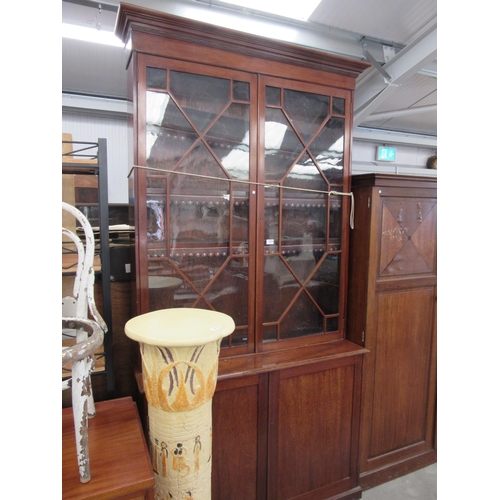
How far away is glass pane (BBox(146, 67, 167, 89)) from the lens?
4.47 feet

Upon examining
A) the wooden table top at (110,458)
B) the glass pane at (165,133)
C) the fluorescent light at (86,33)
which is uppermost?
the fluorescent light at (86,33)

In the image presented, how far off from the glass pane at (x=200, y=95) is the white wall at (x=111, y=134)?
95.7 inches

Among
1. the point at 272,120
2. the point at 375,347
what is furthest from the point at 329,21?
the point at 375,347

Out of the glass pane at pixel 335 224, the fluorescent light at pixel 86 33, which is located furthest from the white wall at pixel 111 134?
the glass pane at pixel 335 224

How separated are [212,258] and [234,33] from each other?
0.97 metres

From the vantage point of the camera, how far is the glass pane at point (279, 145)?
1.62m

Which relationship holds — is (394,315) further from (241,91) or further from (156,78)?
(156,78)

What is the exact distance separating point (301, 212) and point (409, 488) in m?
1.67

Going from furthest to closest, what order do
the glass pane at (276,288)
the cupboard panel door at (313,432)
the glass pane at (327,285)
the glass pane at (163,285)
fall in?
the glass pane at (327,285) → the glass pane at (276,288) → the cupboard panel door at (313,432) → the glass pane at (163,285)

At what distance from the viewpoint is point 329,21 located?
2152 mm

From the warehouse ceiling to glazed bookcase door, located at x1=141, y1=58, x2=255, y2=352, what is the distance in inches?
33.1

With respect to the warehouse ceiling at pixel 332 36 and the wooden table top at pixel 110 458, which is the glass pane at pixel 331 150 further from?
the wooden table top at pixel 110 458

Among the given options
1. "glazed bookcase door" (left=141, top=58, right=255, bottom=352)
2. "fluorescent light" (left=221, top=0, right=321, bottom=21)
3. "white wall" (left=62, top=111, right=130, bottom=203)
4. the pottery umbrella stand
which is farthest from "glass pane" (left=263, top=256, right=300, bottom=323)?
"white wall" (left=62, top=111, right=130, bottom=203)

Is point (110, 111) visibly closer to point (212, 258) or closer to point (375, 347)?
point (212, 258)
